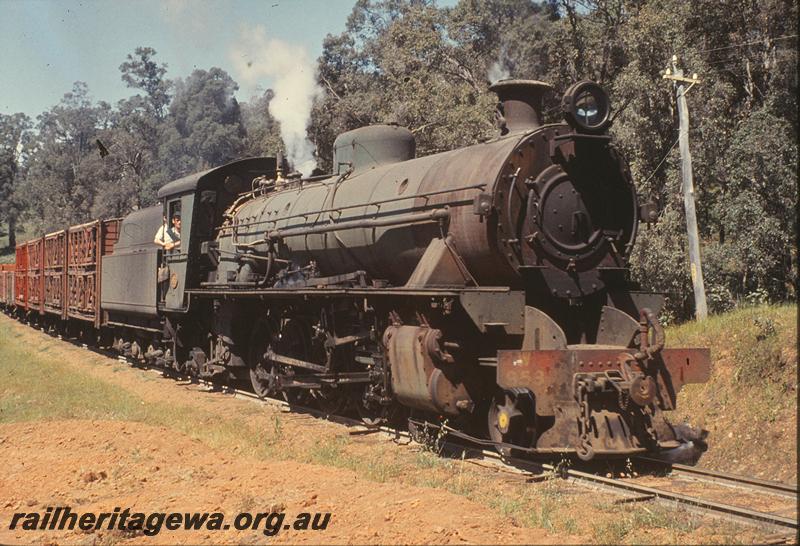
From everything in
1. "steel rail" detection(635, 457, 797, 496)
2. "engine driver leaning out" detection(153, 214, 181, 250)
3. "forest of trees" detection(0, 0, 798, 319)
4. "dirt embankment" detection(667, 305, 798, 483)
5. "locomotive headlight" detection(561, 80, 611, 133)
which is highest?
"forest of trees" detection(0, 0, 798, 319)

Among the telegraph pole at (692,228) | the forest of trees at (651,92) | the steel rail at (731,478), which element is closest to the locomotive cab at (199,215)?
the forest of trees at (651,92)

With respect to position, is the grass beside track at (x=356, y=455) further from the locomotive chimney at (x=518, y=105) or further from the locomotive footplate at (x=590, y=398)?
the locomotive chimney at (x=518, y=105)

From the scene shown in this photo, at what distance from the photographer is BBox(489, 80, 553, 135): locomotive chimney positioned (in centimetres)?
922

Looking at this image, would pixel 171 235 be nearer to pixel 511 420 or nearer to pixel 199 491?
pixel 199 491

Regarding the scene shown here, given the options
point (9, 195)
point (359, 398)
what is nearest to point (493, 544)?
point (359, 398)

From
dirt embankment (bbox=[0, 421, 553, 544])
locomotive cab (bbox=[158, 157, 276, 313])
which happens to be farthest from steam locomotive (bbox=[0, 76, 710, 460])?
locomotive cab (bbox=[158, 157, 276, 313])

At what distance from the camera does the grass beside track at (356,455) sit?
593cm

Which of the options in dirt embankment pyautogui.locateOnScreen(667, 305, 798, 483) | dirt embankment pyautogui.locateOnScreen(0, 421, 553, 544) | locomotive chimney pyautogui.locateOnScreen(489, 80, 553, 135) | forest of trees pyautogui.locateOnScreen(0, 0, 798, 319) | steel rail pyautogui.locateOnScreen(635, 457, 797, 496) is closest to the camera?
dirt embankment pyautogui.locateOnScreen(0, 421, 553, 544)

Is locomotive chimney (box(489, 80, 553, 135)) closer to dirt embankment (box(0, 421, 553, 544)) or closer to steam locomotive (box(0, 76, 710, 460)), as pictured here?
steam locomotive (box(0, 76, 710, 460))

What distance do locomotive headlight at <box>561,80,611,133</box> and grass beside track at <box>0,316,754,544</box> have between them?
3834 mm

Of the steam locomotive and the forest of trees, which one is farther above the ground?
the forest of trees

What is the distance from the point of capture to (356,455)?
8977mm

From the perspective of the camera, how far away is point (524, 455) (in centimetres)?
866

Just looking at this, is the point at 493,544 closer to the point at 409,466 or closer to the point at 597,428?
the point at 597,428
